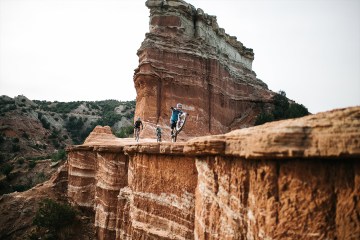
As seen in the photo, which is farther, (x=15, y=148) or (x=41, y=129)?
(x=41, y=129)

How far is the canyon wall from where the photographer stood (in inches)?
1093

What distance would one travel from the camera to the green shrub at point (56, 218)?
19453mm

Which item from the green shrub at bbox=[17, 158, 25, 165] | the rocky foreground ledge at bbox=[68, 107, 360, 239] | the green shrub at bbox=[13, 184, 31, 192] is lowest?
the green shrub at bbox=[13, 184, 31, 192]

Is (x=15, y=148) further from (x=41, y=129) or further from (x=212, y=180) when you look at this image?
(x=212, y=180)

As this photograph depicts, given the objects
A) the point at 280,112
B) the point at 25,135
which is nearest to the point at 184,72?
the point at 280,112

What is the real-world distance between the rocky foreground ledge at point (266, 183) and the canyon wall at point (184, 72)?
1622 centimetres

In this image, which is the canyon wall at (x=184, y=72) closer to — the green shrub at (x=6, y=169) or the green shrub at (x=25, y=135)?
the green shrub at (x=6, y=169)

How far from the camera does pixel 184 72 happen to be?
29.4 m

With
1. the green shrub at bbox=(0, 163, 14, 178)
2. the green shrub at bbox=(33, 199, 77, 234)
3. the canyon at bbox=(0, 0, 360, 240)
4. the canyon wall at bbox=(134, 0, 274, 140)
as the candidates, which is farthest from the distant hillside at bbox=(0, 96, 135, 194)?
the green shrub at bbox=(33, 199, 77, 234)

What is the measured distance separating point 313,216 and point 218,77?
2898 centimetres

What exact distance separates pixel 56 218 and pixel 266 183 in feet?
59.6

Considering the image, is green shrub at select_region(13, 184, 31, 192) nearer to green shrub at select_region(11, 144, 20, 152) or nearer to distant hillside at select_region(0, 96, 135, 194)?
distant hillside at select_region(0, 96, 135, 194)

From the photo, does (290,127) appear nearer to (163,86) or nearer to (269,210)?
(269,210)

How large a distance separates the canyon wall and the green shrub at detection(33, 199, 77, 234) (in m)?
9.09
